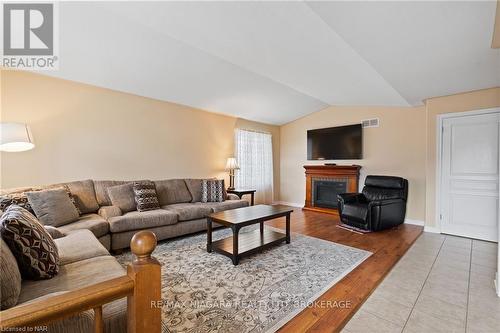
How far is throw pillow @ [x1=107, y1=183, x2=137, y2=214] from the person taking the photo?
3.34 metres

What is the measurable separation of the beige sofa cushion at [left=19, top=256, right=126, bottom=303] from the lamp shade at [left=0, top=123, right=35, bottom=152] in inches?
73.9

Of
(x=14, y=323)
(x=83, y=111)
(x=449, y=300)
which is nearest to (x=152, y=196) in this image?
(x=83, y=111)

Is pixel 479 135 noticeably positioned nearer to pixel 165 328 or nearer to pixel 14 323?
pixel 165 328

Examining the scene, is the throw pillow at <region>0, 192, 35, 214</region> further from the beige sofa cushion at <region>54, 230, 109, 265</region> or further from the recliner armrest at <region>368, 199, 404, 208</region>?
the recliner armrest at <region>368, 199, 404, 208</region>

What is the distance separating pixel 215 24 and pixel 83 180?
9.50 feet

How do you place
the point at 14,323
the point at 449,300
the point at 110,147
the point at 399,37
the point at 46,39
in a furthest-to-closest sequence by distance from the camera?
the point at 110,147 → the point at 46,39 → the point at 399,37 → the point at 449,300 → the point at 14,323

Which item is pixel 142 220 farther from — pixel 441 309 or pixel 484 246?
pixel 484 246

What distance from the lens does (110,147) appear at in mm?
3758

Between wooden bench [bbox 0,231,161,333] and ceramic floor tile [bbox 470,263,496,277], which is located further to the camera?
ceramic floor tile [bbox 470,263,496,277]

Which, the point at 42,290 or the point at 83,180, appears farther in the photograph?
the point at 83,180

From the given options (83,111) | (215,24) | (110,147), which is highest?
(215,24)

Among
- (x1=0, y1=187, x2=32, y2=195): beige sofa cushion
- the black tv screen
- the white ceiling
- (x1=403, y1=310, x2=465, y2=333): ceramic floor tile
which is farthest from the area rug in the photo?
the black tv screen
